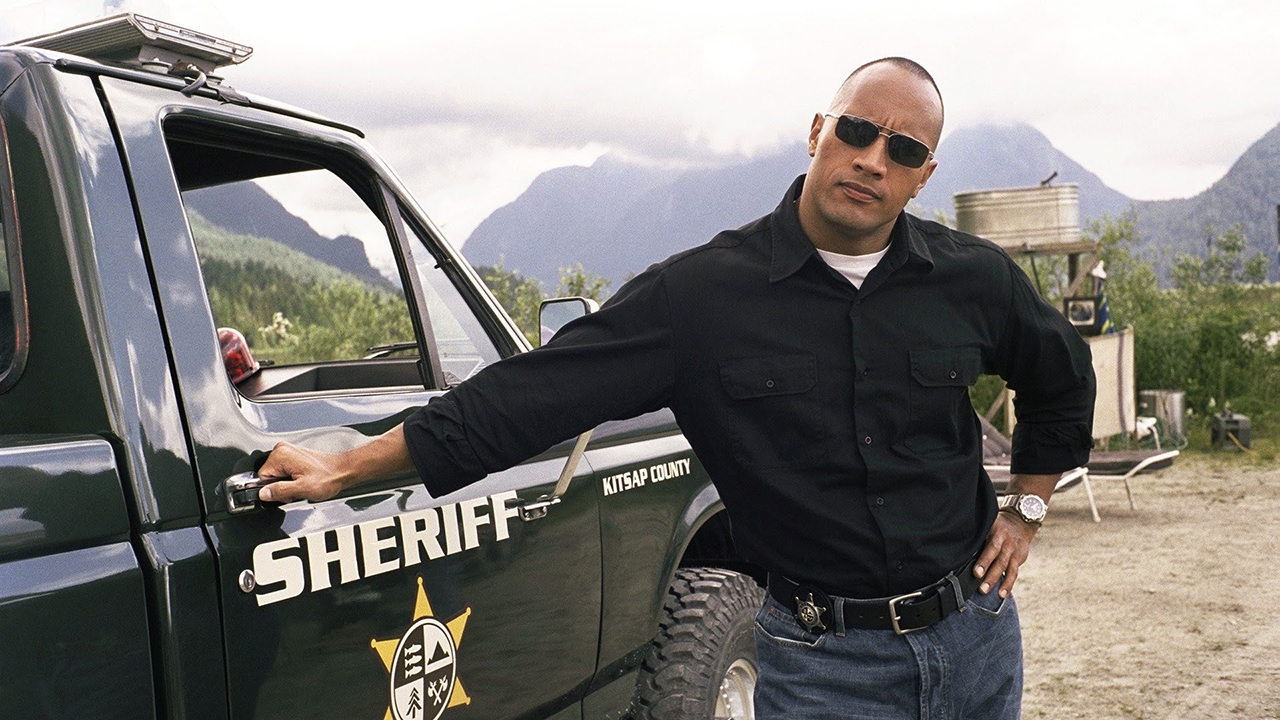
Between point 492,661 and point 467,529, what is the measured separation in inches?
10.8

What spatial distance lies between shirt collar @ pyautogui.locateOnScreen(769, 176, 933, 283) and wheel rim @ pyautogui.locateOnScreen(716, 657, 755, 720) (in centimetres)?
163

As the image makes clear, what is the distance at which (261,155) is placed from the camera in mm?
2477

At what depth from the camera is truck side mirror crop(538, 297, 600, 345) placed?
2731 millimetres

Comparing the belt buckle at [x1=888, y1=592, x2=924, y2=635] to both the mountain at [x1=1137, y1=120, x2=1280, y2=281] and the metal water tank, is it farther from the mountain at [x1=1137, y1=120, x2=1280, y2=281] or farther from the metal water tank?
the mountain at [x1=1137, y1=120, x2=1280, y2=281]

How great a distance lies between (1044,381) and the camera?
2439 mm

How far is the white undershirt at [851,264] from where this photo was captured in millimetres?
2258

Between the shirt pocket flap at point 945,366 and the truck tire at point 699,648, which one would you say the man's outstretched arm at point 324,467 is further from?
the truck tire at point 699,648

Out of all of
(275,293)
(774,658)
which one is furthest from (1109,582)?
(275,293)

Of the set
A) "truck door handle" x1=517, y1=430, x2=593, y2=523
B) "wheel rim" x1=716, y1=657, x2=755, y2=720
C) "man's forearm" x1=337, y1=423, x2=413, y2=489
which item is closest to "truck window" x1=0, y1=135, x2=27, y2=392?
"man's forearm" x1=337, y1=423, x2=413, y2=489

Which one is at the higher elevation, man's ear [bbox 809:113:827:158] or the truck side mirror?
man's ear [bbox 809:113:827:158]

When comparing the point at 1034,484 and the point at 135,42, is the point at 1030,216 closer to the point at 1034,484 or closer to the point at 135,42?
the point at 1034,484

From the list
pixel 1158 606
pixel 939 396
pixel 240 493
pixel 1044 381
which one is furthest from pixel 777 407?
pixel 1158 606

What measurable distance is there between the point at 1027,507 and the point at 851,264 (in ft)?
2.24

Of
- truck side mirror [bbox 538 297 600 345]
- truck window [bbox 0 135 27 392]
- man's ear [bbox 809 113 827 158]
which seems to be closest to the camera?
truck window [bbox 0 135 27 392]
